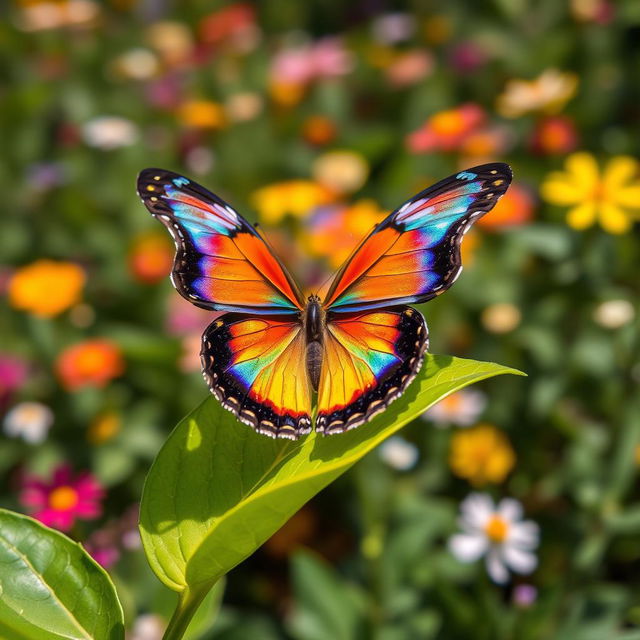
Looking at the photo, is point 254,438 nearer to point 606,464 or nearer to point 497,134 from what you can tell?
point 606,464

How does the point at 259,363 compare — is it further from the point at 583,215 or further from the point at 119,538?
the point at 583,215

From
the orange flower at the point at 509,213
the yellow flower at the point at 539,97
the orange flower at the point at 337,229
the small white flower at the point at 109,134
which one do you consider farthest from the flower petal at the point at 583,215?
the small white flower at the point at 109,134

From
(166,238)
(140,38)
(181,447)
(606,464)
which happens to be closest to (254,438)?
(181,447)

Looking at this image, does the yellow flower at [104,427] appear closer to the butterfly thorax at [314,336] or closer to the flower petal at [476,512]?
the flower petal at [476,512]

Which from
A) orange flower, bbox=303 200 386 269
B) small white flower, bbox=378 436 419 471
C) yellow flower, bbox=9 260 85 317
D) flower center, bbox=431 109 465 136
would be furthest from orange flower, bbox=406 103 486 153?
yellow flower, bbox=9 260 85 317

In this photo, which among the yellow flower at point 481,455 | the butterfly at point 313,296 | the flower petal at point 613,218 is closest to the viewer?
the butterfly at point 313,296

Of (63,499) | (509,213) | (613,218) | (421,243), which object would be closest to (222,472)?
(421,243)
